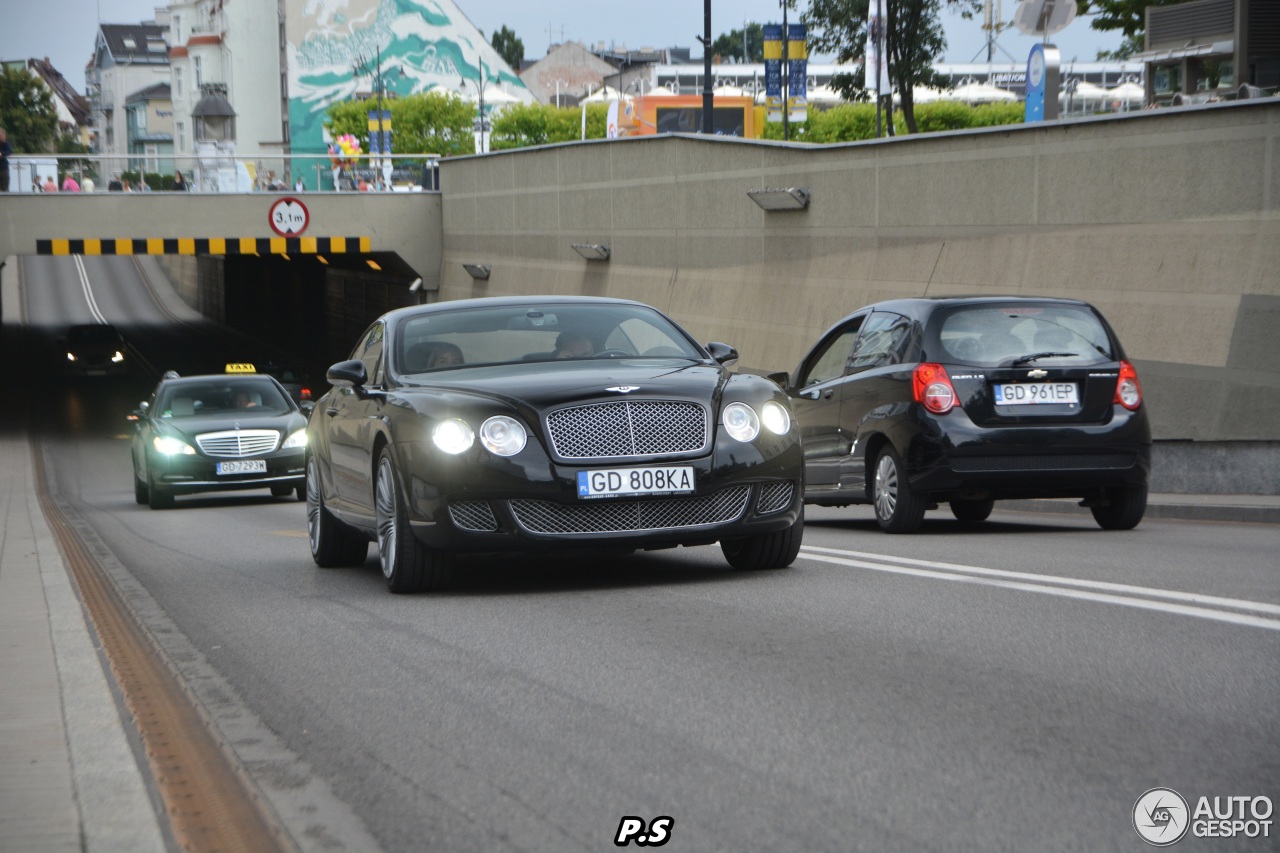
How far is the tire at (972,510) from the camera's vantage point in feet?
44.8

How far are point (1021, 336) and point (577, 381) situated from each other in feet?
13.3

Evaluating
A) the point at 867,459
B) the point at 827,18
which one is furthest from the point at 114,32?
the point at 867,459

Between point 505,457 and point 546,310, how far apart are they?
6.15ft

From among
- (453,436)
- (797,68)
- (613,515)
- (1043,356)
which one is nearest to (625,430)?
(613,515)

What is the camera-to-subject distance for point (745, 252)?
26.9 metres

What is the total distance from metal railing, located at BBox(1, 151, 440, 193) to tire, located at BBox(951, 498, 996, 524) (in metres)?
29.6

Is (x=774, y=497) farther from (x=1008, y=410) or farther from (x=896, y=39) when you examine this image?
(x=896, y=39)

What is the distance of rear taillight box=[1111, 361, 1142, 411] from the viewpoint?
11500 mm

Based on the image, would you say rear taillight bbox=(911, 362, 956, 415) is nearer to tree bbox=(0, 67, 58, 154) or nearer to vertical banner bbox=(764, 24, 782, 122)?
vertical banner bbox=(764, 24, 782, 122)

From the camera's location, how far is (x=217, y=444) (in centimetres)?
2191

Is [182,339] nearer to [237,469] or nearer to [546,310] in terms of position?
[237,469]

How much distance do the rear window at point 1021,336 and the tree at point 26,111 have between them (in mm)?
108809

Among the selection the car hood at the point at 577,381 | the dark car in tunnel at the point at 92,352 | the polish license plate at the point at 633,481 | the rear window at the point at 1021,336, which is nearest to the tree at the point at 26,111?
the dark car in tunnel at the point at 92,352

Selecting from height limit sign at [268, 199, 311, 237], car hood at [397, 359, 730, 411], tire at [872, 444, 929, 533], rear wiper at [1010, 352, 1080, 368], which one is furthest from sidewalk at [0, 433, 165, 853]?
height limit sign at [268, 199, 311, 237]
